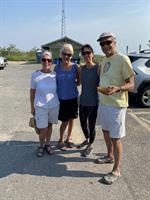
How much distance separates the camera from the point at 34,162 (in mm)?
4961

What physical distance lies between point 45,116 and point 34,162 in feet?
2.35

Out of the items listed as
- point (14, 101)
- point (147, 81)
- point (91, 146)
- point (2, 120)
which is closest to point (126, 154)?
point (91, 146)

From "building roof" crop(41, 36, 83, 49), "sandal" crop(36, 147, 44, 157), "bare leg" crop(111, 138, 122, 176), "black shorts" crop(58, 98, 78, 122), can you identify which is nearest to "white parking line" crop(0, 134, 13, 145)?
"sandal" crop(36, 147, 44, 157)

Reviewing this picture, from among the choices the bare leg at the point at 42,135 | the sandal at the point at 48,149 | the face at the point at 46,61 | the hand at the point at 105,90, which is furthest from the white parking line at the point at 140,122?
the hand at the point at 105,90

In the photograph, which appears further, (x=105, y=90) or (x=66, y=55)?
(x=66, y=55)

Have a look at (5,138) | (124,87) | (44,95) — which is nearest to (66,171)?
(44,95)

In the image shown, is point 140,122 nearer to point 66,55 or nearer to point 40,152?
point 40,152

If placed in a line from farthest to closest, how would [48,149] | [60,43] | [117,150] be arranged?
[60,43]
[48,149]
[117,150]

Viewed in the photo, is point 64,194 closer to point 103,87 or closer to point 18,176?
point 18,176

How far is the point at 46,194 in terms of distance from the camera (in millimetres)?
3912

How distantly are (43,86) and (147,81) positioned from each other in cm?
509

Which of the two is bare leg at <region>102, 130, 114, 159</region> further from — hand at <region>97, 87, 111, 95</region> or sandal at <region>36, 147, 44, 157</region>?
sandal at <region>36, 147, 44, 157</region>

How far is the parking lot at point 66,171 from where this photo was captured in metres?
3.95

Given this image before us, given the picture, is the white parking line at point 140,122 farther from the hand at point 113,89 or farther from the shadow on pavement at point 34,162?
the hand at point 113,89
